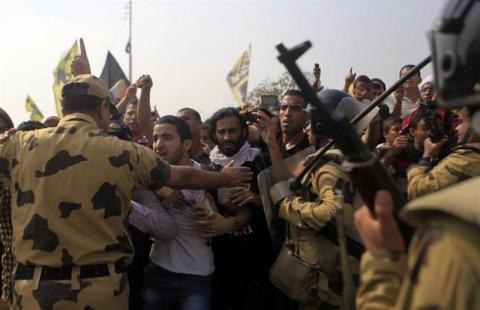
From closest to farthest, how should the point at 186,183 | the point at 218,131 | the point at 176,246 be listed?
the point at 186,183 → the point at 176,246 → the point at 218,131

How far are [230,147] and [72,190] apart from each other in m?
1.63

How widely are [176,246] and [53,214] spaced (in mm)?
973

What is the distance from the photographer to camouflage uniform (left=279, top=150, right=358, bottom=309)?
11.1 feet

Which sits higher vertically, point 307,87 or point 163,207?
point 307,87

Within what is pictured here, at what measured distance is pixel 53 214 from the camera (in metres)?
3.27

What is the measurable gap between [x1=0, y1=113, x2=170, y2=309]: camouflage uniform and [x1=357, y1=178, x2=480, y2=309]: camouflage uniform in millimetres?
2200

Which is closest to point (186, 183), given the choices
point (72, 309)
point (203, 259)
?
point (203, 259)

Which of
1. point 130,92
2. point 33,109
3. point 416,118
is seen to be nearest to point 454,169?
point 416,118

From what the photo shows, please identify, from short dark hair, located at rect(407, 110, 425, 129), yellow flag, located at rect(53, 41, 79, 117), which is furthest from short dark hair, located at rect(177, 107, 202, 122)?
yellow flag, located at rect(53, 41, 79, 117)

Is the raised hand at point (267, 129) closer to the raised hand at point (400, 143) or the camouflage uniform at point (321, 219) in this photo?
the camouflage uniform at point (321, 219)

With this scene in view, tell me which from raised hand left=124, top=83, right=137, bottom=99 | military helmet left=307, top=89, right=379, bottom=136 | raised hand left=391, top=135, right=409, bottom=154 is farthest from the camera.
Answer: raised hand left=124, top=83, right=137, bottom=99

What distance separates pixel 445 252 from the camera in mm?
1284

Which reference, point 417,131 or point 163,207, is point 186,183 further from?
point 417,131

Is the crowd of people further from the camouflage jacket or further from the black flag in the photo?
the black flag
